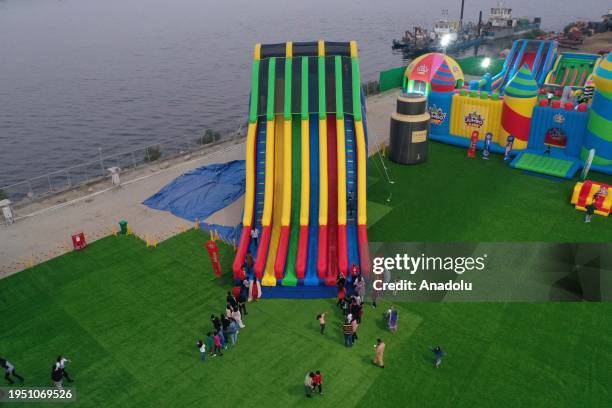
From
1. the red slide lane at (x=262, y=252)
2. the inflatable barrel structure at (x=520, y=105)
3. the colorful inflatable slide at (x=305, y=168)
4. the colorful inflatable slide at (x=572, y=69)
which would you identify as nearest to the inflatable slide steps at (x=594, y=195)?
the inflatable barrel structure at (x=520, y=105)

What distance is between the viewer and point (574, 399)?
12.1 metres

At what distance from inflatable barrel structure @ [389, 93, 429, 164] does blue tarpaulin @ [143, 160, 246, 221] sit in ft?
29.7

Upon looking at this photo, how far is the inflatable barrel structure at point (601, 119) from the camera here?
23312mm

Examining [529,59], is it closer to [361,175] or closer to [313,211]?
[361,175]

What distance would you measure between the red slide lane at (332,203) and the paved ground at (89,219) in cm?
492

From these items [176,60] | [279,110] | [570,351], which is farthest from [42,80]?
[570,351]

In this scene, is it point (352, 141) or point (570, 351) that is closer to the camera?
point (570, 351)

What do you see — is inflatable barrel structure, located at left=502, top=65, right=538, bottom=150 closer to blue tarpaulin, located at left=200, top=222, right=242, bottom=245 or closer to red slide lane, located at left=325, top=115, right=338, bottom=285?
red slide lane, located at left=325, top=115, right=338, bottom=285

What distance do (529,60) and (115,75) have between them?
57972 millimetres

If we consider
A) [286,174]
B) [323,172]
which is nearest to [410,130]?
[323,172]

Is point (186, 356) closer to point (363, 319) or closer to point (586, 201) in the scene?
point (363, 319)

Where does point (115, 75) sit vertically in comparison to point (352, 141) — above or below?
below

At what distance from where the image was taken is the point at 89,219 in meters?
21.9

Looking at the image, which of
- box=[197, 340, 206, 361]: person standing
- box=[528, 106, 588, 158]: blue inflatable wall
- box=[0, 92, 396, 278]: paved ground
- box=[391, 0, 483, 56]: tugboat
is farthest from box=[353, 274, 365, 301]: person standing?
box=[391, 0, 483, 56]: tugboat
